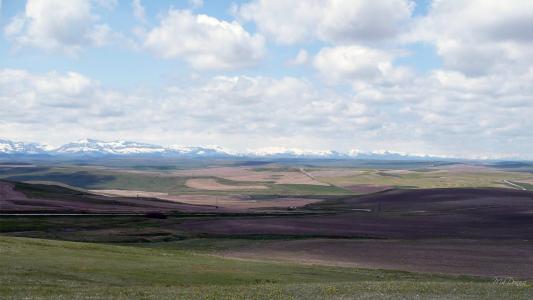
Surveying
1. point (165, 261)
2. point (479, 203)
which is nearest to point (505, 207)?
point (479, 203)

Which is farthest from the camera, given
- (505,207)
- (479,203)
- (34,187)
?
(34,187)

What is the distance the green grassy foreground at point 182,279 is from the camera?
1259 inches

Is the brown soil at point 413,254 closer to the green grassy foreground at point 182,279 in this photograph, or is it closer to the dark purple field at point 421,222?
the green grassy foreground at point 182,279

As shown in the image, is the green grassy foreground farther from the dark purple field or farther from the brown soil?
the dark purple field

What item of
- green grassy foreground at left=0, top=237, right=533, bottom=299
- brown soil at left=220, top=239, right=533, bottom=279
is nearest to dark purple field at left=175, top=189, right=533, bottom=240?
brown soil at left=220, top=239, right=533, bottom=279

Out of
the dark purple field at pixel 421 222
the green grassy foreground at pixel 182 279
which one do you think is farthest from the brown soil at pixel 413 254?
the dark purple field at pixel 421 222

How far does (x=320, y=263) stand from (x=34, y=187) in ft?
363

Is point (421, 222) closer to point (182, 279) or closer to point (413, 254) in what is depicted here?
point (413, 254)

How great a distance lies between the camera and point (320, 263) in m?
59.6

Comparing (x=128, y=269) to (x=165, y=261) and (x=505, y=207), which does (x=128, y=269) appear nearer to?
(x=165, y=261)

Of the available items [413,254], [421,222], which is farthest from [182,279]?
[421,222]

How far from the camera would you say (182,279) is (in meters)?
41.6

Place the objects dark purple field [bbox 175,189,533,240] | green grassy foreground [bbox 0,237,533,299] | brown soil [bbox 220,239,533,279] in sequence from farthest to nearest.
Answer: dark purple field [bbox 175,189,533,240], brown soil [bbox 220,239,533,279], green grassy foreground [bbox 0,237,533,299]

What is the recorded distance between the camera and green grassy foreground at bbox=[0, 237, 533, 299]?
1259 inches
